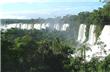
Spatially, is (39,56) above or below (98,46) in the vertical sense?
above

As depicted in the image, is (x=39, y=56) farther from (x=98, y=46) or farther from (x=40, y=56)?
(x=98, y=46)

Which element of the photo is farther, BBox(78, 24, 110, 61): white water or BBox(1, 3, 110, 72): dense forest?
BBox(78, 24, 110, 61): white water

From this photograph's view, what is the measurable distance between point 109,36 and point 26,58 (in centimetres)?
489

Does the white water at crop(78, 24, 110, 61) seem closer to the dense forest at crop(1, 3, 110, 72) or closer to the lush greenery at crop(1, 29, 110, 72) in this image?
the dense forest at crop(1, 3, 110, 72)

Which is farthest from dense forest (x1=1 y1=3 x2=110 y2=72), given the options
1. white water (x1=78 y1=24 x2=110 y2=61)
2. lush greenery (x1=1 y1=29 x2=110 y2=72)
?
white water (x1=78 y1=24 x2=110 y2=61)

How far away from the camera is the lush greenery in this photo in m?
3.92

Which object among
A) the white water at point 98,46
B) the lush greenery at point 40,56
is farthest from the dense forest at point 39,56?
the white water at point 98,46

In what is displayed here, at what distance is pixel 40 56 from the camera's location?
4.49m

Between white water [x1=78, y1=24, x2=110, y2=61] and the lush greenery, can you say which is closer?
the lush greenery

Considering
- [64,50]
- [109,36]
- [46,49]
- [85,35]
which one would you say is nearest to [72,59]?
Answer: [64,50]

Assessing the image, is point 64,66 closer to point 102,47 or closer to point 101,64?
point 101,64

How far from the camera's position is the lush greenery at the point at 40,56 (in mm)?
3921

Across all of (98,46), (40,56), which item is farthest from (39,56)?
(98,46)

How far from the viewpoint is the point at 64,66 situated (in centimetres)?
481
